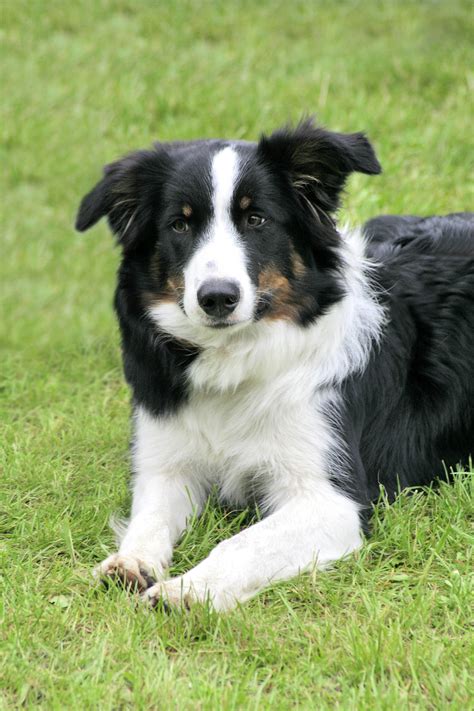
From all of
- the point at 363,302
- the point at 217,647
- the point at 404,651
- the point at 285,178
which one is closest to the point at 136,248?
the point at 285,178

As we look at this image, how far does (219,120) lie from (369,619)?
6111 mm

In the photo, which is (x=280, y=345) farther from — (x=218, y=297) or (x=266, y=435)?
(x=218, y=297)

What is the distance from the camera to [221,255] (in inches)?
149

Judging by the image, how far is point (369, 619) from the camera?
3.45 meters

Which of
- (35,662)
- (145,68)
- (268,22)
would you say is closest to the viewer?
(35,662)

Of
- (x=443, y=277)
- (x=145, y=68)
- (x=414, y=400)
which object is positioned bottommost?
(x=414, y=400)

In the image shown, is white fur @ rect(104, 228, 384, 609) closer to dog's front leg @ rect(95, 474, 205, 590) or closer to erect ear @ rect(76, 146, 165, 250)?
dog's front leg @ rect(95, 474, 205, 590)

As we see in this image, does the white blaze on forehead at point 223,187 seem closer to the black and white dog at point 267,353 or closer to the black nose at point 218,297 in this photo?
the black and white dog at point 267,353

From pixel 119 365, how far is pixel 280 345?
2.44m

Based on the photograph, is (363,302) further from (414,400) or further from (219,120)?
(219,120)

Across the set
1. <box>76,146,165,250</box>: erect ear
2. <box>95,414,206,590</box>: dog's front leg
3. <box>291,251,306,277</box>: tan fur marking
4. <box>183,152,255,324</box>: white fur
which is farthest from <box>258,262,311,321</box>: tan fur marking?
<box>95,414,206,590</box>: dog's front leg

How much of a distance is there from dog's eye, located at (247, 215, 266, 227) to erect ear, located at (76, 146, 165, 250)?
443 millimetres

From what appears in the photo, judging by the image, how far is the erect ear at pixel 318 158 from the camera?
3.98 metres

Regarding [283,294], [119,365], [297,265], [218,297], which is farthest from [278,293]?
[119,365]
